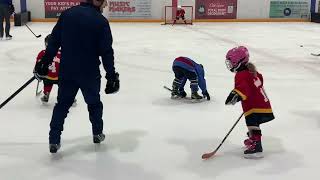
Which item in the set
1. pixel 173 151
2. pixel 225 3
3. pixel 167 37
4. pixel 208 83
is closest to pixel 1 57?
pixel 208 83

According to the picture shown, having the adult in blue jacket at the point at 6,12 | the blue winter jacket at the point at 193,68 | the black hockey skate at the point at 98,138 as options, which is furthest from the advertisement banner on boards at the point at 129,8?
the black hockey skate at the point at 98,138

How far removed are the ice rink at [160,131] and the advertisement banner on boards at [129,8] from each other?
25.3ft

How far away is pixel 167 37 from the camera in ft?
35.5

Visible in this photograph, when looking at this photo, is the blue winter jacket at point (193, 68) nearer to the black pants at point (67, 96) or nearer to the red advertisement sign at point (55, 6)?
the black pants at point (67, 96)

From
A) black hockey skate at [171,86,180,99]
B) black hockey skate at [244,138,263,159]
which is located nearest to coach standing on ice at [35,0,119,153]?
black hockey skate at [244,138,263,159]

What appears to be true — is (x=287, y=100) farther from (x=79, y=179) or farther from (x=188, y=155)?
(x=79, y=179)

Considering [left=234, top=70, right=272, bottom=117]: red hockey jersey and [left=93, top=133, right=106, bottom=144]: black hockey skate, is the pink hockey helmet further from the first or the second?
[left=93, top=133, right=106, bottom=144]: black hockey skate

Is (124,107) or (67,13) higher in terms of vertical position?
(67,13)

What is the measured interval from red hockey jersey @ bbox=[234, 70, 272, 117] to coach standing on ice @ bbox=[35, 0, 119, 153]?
31.9 inches

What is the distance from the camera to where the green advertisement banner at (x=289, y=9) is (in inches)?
618

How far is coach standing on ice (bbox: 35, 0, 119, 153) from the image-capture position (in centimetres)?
291

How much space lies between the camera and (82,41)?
2.93 metres

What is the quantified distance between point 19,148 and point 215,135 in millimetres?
1490

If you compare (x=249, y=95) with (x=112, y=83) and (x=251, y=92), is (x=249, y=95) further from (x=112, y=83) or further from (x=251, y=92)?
(x=112, y=83)
